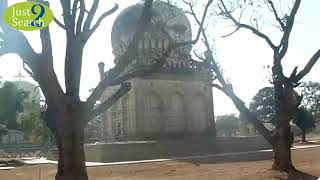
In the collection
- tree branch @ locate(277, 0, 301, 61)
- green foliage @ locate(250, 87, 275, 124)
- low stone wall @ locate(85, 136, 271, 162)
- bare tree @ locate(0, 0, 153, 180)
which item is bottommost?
low stone wall @ locate(85, 136, 271, 162)

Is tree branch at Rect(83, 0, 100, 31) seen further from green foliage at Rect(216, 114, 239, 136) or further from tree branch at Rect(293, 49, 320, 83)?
green foliage at Rect(216, 114, 239, 136)

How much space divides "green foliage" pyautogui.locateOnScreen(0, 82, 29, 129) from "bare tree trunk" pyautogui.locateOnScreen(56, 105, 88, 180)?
204 feet

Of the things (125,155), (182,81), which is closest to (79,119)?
(125,155)

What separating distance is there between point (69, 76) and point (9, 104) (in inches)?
2453

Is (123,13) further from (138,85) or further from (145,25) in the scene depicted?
(145,25)

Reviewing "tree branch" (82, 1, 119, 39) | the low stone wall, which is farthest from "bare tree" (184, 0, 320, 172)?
the low stone wall

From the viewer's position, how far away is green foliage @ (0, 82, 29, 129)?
227 feet

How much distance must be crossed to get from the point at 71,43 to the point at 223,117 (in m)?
69.5

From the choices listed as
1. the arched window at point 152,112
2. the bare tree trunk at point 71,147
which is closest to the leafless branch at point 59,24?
the bare tree trunk at point 71,147

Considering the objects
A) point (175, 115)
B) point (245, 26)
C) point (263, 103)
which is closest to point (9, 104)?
point (175, 115)

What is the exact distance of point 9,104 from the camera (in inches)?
2739

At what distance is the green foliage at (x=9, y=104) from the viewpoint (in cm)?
6931

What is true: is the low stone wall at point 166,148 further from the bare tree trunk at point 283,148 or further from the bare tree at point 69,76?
the bare tree at point 69,76

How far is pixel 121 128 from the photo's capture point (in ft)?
137
